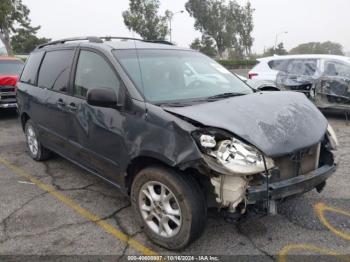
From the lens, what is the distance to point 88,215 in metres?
3.78

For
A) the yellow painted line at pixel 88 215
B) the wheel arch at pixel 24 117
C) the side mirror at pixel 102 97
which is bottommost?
the yellow painted line at pixel 88 215

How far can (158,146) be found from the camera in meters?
2.92

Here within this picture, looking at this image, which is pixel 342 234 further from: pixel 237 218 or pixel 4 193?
pixel 4 193

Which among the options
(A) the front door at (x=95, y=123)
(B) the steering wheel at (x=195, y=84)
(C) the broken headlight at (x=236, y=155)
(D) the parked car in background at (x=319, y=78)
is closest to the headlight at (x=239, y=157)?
(C) the broken headlight at (x=236, y=155)

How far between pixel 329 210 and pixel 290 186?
49.1 inches

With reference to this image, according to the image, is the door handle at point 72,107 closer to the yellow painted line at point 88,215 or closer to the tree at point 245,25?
the yellow painted line at point 88,215

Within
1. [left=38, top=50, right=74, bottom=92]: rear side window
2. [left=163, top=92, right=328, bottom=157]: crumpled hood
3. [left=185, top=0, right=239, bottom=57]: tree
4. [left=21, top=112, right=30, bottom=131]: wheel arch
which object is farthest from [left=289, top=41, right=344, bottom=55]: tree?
[left=163, top=92, right=328, bottom=157]: crumpled hood

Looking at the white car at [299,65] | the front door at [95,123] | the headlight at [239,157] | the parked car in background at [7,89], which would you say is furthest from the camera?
the parked car in background at [7,89]

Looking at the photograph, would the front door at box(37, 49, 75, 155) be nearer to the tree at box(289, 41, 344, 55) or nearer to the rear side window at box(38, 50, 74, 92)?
the rear side window at box(38, 50, 74, 92)

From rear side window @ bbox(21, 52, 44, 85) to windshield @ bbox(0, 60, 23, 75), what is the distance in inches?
184

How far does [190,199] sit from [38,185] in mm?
2654

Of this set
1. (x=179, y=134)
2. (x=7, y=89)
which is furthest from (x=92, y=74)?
(x=7, y=89)

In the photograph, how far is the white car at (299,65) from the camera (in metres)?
8.62

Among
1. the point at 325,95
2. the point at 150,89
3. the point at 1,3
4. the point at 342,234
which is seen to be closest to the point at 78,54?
the point at 150,89
